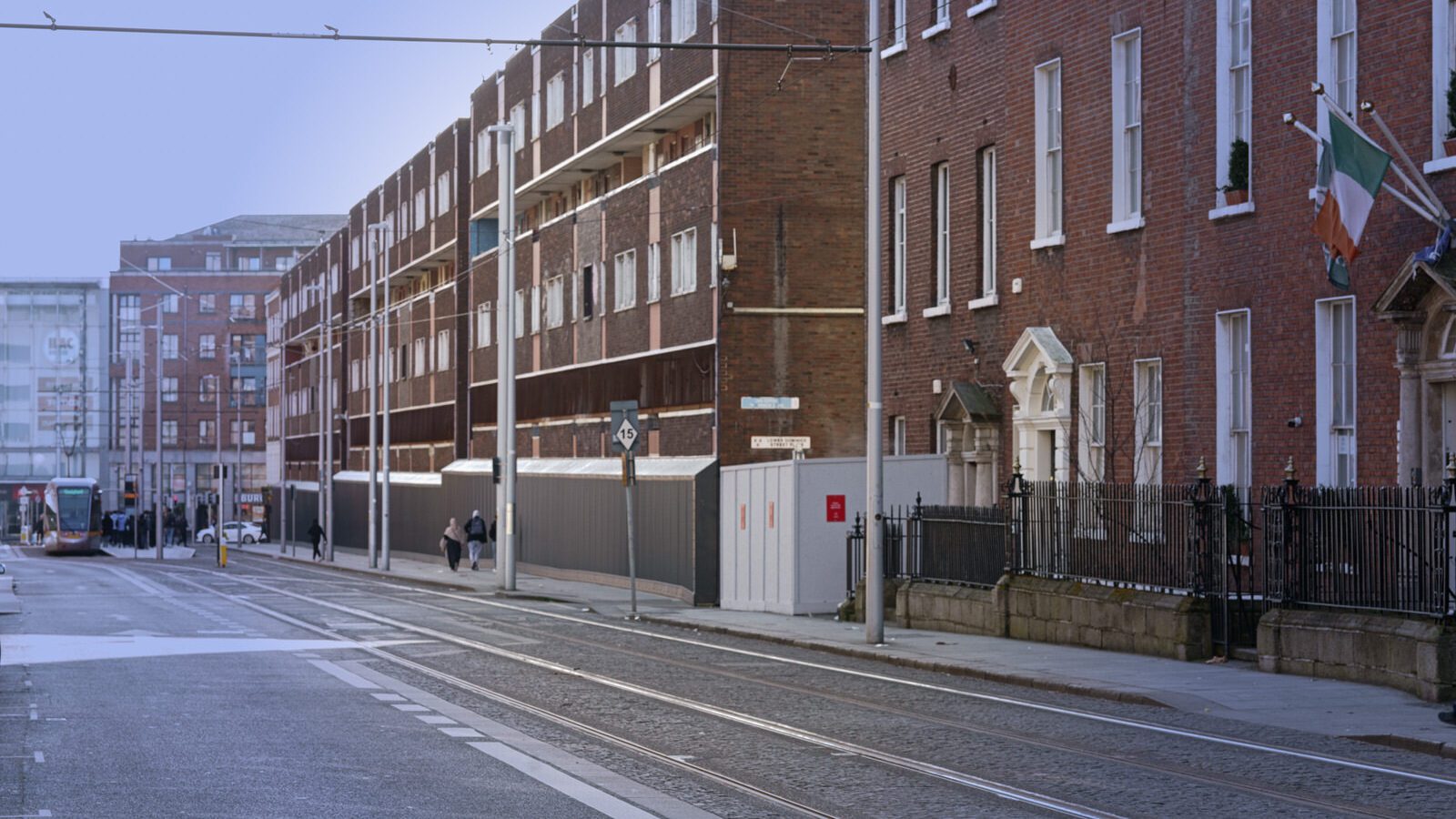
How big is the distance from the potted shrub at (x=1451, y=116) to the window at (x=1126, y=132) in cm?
671

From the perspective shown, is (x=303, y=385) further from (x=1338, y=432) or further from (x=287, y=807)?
(x=287, y=807)

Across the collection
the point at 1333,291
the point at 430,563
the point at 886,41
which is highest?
the point at 886,41

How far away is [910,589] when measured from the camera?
29531 mm

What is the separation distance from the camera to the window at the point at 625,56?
49781 mm

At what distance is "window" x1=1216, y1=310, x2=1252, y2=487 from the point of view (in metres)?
25.0

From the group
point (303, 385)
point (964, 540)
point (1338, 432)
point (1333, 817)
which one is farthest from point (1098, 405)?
point (303, 385)

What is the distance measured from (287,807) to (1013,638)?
15763mm

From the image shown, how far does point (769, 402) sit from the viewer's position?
4228 cm

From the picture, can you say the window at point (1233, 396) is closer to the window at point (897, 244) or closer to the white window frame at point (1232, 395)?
the white window frame at point (1232, 395)

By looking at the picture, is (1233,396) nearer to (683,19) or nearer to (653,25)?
(683,19)

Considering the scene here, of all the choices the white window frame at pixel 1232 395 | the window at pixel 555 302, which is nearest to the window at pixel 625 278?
the window at pixel 555 302

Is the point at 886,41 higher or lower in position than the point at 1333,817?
higher

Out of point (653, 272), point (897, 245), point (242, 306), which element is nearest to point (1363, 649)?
point (897, 245)

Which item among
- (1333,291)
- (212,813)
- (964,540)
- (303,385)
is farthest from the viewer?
(303,385)
